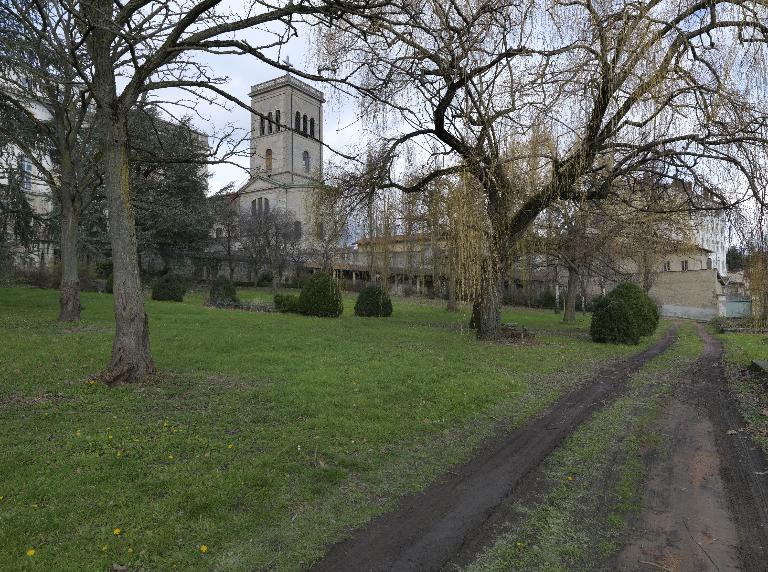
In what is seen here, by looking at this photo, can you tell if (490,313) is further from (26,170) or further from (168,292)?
(26,170)

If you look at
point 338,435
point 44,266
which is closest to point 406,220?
point 338,435

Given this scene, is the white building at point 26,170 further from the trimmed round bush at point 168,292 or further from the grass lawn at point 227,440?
the grass lawn at point 227,440

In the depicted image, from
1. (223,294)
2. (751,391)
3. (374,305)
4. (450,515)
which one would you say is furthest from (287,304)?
(450,515)

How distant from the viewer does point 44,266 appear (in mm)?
25203

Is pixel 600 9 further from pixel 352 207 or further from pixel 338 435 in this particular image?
pixel 338 435

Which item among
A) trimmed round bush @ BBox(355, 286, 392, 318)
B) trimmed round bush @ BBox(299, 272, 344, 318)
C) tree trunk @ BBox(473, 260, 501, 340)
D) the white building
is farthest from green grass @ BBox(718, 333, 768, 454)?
the white building

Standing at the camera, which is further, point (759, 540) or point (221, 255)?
point (221, 255)

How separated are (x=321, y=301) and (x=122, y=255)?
453 inches

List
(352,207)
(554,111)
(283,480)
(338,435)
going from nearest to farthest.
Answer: (283,480) → (338,435) → (554,111) → (352,207)

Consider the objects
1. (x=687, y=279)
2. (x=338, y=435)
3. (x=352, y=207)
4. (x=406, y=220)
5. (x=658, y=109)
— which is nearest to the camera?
(x=338, y=435)

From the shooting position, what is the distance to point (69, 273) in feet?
43.4

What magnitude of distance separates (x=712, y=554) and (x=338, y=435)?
321 centimetres

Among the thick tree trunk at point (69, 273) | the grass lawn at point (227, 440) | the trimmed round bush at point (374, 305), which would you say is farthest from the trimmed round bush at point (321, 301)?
the grass lawn at point (227, 440)

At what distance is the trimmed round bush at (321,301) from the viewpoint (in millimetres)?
18109
